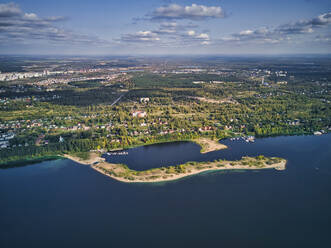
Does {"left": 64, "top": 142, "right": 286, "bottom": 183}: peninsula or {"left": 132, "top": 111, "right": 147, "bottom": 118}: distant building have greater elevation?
{"left": 132, "top": 111, "right": 147, "bottom": 118}: distant building

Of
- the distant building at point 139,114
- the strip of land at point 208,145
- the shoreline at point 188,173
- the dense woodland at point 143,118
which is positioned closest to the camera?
the shoreline at point 188,173

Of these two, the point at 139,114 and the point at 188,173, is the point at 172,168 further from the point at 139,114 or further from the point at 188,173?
the point at 139,114

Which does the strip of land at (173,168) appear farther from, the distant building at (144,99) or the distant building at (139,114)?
the distant building at (144,99)

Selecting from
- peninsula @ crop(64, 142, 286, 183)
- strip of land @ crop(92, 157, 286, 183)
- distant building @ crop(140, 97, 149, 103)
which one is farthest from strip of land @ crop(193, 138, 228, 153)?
distant building @ crop(140, 97, 149, 103)

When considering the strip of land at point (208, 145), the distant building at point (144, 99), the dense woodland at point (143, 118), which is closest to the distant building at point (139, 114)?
the dense woodland at point (143, 118)

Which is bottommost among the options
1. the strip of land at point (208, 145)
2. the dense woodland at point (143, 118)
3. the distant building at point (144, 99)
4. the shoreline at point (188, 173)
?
the shoreline at point (188, 173)

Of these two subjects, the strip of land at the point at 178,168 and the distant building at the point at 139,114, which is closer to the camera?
the strip of land at the point at 178,168

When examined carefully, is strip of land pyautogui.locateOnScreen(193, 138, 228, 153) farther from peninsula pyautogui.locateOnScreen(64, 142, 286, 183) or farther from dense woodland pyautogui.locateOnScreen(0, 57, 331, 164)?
peninsula pyautogui.locateOnScreen(64, 142, 286, 183)

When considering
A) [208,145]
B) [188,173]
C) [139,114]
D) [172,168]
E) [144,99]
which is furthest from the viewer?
[144,99]

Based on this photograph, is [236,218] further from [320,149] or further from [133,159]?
[320,149]

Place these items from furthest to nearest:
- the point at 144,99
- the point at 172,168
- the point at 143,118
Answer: the point at 144,99 → the point at 143,118 → the point at 172,168

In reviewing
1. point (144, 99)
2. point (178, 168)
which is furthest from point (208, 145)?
point (144, 99)

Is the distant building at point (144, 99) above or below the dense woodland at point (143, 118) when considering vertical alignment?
above
